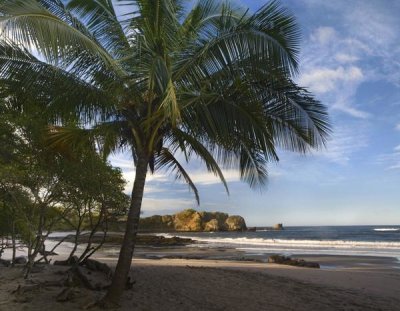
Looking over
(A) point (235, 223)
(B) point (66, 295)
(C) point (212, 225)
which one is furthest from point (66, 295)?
(A) point (235, 223)

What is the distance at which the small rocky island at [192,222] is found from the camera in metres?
93.9

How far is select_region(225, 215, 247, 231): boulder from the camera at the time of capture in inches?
3787

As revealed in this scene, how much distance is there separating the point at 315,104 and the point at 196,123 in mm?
2336

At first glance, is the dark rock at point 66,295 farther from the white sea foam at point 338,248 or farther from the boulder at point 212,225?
the boulder at point 212,225

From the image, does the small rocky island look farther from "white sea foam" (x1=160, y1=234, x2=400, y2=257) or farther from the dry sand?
the dry sand

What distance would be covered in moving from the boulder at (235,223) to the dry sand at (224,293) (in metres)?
84.0

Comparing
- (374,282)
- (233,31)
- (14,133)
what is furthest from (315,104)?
(374,282)

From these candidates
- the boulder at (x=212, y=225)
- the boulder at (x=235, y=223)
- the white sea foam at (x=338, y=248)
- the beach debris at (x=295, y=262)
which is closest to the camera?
→ the beach debris at (x=295, y=262)

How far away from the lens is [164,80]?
6.80 m

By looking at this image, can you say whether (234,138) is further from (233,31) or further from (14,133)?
(14,133)

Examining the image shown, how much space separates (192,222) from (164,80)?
89050mm

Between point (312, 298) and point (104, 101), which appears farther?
point (312, 298)

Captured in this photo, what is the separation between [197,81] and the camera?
725 cm

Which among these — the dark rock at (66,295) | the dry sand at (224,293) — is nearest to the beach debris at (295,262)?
the dry sand at (224,293)
